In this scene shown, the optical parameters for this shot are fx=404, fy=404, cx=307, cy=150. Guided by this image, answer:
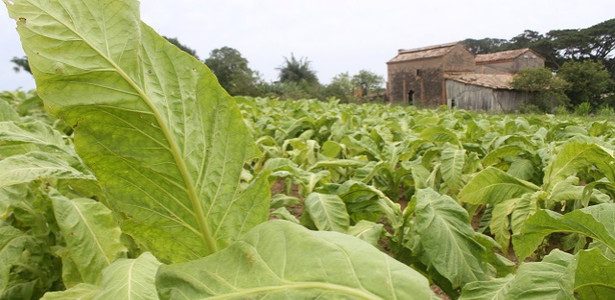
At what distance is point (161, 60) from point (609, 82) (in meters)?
37.2

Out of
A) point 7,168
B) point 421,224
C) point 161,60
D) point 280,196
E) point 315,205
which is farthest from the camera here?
point 280,196

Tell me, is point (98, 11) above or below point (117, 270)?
above

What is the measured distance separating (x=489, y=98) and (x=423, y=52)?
324 inches

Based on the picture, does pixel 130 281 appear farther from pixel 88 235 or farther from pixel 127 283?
pixel 88 235

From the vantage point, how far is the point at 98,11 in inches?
26.0

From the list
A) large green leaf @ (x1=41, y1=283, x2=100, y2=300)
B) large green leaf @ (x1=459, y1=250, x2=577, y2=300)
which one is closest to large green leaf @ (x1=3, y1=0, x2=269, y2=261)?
large green leaf @ (x1=41, y1=283, x2=100, y2=300)

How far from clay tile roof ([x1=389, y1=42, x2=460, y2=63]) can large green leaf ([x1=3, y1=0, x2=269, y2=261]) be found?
3260cm

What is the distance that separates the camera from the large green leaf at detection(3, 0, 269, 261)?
0.65m

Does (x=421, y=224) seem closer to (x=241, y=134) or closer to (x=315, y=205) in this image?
(x=315, y=205)

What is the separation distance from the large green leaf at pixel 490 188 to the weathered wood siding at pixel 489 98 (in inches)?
1038

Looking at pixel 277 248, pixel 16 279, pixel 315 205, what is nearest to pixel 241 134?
pixel 277 248

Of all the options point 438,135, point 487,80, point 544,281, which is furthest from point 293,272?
point 487,80

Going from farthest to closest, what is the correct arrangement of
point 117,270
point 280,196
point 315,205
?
point 280,196 → point 315,205 → point 117,270

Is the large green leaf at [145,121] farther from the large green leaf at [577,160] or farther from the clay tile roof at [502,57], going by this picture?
the clay tile roof at [502,57]
